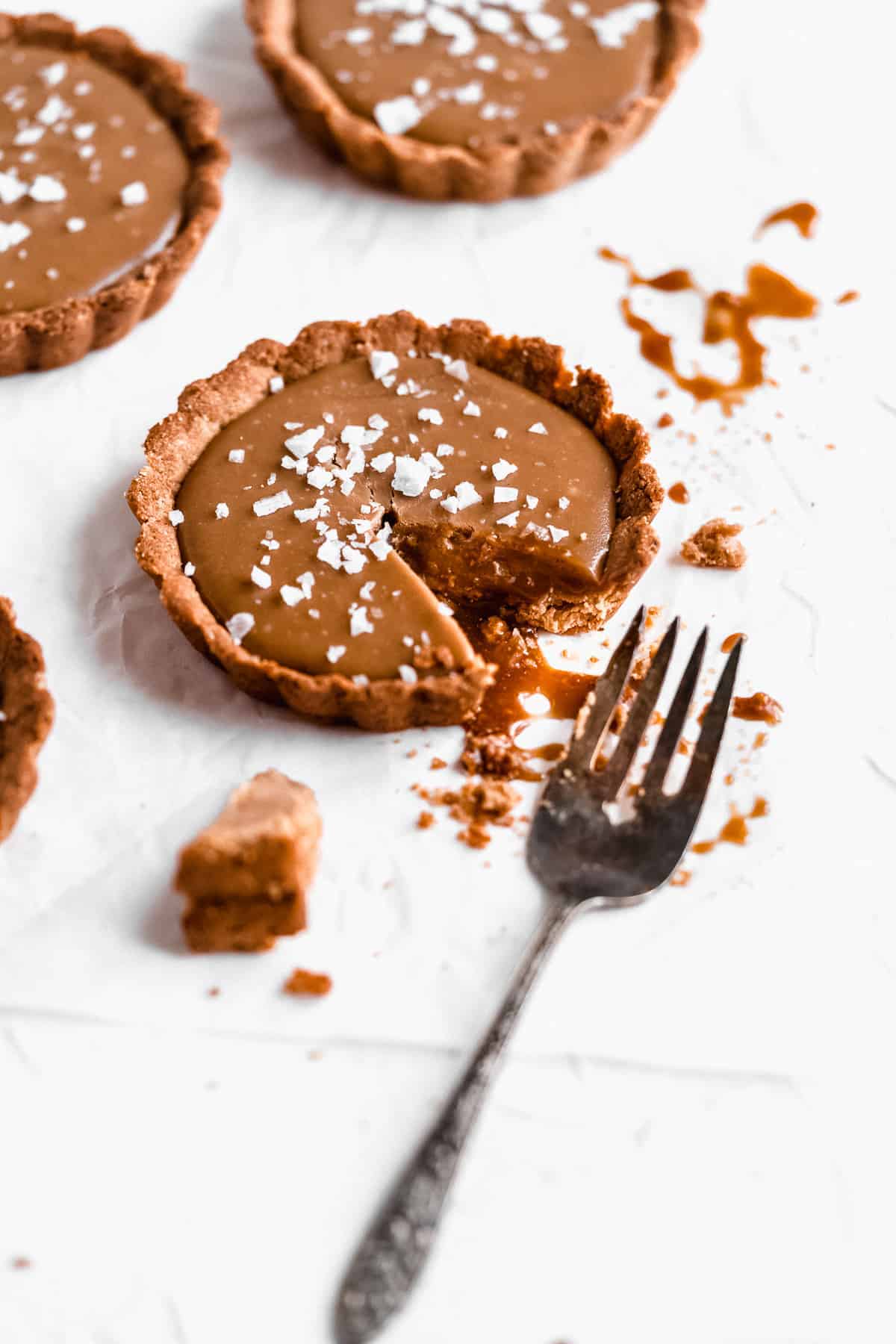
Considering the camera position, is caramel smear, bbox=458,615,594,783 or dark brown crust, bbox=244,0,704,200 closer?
caramel smear, bbox=458,615,594,783

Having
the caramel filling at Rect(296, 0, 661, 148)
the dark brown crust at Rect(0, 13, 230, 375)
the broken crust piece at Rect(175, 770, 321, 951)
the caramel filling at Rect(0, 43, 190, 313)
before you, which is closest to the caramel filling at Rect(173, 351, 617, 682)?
the broken crust piece at Rect(175, 770, 321, 951)

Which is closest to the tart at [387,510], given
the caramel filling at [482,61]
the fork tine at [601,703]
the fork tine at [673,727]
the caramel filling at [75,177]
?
the fork tine at [601,703]

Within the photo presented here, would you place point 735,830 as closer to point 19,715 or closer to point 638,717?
point 638,717

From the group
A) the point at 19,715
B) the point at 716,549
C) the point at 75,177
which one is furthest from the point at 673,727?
the point at 75,177

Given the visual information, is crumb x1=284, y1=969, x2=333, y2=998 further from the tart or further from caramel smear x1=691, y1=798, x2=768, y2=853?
caramel smear x1=691, y1=798, x2=768, y2=853

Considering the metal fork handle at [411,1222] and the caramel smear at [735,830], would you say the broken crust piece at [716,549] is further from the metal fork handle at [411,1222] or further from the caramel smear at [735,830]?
the metal fork handle at [411,1222]

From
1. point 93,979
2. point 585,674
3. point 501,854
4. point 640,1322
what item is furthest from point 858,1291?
point 93,979
